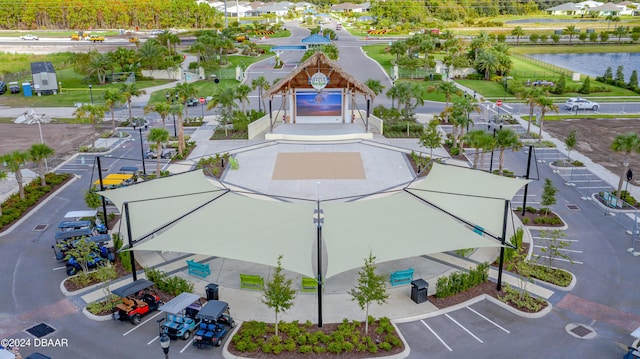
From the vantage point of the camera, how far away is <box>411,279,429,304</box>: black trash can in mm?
26531

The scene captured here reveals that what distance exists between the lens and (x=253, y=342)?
2328cm

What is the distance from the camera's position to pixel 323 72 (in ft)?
177

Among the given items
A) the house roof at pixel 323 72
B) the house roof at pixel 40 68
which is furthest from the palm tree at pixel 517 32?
the house roof at pixel 40 68

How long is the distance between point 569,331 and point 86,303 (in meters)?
23.6

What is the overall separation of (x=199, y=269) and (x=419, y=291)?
38.8ft

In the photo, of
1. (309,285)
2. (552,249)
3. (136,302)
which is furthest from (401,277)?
(136,302)

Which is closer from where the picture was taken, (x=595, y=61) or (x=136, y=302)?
(x=136, y=302)

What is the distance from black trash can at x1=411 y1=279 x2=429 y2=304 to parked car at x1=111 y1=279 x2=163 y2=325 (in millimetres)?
12788

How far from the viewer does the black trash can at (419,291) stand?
26531 millimetres

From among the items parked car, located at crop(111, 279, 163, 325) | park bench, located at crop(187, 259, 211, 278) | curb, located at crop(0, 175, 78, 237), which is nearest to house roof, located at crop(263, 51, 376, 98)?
curb, located at crop(0, 175, 78, 237)

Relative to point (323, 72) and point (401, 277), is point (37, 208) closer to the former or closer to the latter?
point (401, 277)

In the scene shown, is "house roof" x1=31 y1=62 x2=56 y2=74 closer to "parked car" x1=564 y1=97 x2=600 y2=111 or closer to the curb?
the curb

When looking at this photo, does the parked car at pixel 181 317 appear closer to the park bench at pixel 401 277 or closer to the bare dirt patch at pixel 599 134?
the park bench at pixel 401 277

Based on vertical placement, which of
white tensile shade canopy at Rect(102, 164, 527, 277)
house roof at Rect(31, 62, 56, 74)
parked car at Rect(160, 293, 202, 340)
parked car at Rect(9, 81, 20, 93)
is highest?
house roof at Rect(31, 62, 56, 74)
